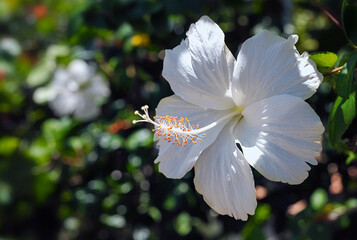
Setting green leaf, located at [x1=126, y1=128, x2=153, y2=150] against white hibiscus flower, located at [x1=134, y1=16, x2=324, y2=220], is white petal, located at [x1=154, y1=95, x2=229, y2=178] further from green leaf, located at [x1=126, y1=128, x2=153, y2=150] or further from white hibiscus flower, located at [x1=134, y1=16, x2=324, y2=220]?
green leaf, located at [x1=126, y1=128, x2=153, y2=150]

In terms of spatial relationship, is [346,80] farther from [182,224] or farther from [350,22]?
[182,224]

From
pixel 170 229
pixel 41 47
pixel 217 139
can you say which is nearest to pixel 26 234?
pixel 41 47

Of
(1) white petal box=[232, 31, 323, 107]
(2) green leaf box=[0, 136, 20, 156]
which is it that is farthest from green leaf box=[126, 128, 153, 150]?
(2) green leaf box=[0, 136, 20, 156]

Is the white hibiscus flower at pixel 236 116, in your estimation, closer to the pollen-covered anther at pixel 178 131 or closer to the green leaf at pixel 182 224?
the pollen-covered anther at pixel 178 131

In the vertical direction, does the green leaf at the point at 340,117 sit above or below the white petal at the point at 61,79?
above

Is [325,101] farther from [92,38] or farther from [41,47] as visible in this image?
[41,47]

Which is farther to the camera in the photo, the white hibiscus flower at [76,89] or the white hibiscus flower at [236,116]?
the white hibiscus flower at [76,89]

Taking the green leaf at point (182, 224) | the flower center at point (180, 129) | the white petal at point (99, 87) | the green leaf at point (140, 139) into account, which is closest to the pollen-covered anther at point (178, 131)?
the flower center at point (180, 129)
